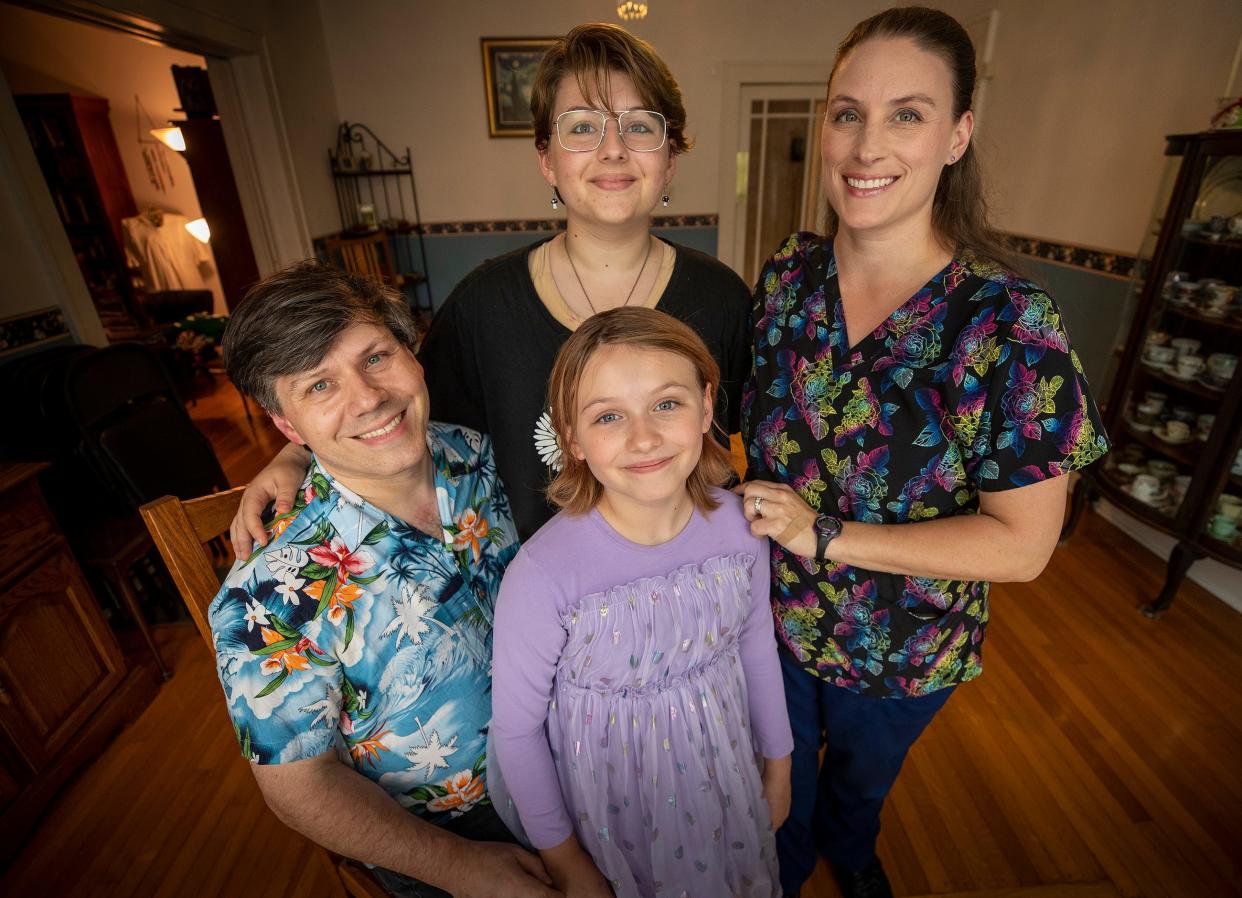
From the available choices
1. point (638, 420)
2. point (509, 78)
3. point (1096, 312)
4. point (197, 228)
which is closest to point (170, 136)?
point (197, 228)

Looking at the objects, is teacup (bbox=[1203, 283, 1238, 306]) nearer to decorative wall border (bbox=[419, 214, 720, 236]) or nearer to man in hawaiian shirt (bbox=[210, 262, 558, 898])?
man in hawaiian shirt (bbox=[210, 262, 558, 898])

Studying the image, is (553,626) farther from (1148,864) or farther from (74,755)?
(74,755)

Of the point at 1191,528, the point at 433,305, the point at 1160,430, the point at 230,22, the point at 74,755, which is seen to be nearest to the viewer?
the point at 74,755

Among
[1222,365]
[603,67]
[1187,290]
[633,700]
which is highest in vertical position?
[603,67]

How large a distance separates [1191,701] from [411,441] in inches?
105

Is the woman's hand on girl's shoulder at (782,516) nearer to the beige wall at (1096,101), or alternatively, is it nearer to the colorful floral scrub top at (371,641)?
the colorful floral scrub top at (371,641)

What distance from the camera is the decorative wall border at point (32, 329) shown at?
222cm

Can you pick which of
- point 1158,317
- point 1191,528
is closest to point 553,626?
point 1191,528

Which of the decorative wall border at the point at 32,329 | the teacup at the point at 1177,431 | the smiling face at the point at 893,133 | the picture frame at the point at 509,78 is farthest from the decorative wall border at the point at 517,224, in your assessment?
the smiling face at the point at 893,133

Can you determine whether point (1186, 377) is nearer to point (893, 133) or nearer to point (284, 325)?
point (893, 133)

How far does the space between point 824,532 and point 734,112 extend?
191 inches

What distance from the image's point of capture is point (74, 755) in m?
1.88

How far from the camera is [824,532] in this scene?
95 centimetres

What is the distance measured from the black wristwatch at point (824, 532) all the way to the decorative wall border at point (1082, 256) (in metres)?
2.26
